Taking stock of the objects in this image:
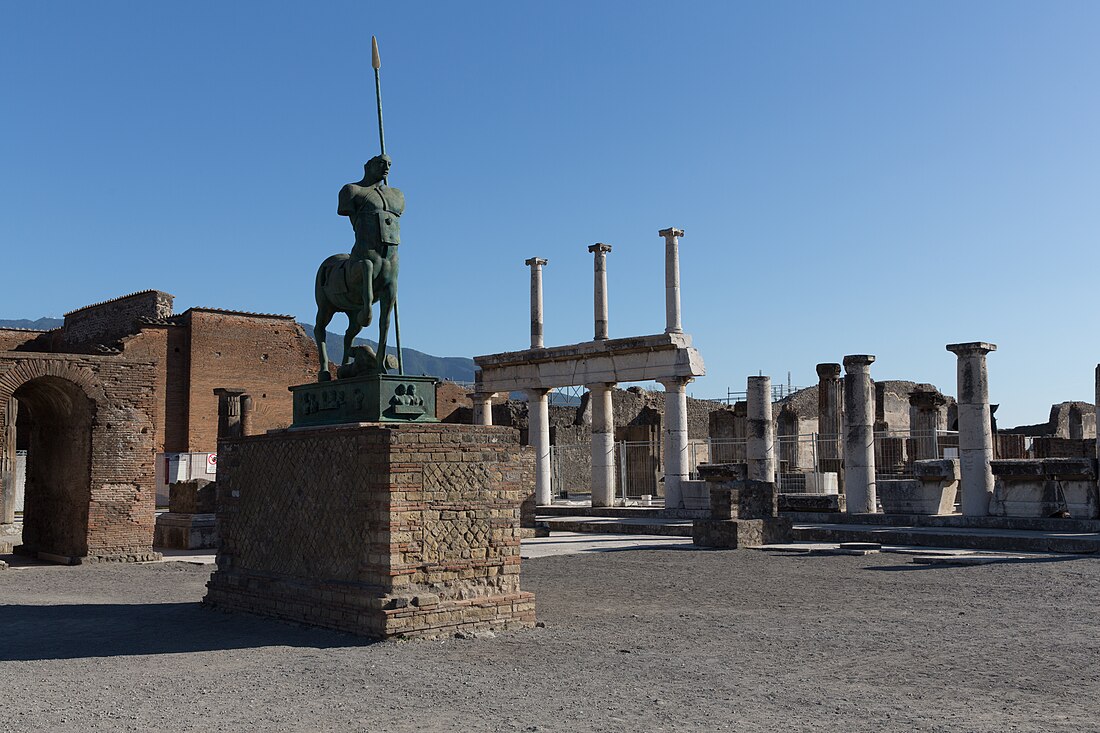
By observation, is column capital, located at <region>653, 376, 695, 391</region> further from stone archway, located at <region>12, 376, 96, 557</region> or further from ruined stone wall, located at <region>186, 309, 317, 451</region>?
ruined stone wall, located at <region>186, 309, 317, 451</region>

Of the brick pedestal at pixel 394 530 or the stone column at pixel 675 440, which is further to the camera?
the stone column at pixel 675 440

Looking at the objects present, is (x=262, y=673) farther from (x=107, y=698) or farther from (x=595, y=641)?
(x=595, y=641)

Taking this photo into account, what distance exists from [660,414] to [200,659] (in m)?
28.7

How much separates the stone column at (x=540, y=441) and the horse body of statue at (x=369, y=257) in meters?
15.4

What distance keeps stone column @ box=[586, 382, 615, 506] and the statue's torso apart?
14.7 metres

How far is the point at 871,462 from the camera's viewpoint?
19.7m

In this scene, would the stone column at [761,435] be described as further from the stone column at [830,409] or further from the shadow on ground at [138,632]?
the shadow on ground at [138,632]


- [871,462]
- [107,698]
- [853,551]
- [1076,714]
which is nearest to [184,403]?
[871,462]

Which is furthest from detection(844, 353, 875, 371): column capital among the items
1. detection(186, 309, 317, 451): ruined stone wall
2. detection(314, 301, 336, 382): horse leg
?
detection(186, 309, 317, 451): ruined stone wall

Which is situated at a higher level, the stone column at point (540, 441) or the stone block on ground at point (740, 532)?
the stone column at point (540, 441)

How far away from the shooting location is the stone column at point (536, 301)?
2459cm

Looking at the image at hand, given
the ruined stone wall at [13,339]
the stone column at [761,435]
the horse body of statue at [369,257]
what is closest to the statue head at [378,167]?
the horse body of statue at [369,257]

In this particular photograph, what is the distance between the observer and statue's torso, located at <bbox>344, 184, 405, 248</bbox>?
8461 millimetres

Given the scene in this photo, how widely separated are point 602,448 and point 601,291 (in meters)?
3.50
